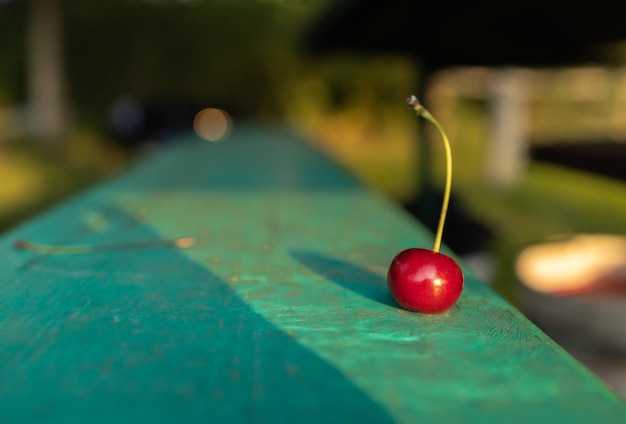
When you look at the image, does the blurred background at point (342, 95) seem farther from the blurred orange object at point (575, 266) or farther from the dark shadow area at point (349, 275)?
the dark shadow area at point (349, 275)

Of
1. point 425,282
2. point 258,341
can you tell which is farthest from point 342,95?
point 258,341

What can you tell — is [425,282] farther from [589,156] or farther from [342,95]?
[342,95]

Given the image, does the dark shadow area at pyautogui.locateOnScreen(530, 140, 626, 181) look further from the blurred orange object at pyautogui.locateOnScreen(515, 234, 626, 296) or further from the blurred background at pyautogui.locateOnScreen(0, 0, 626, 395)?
the blurred orange object at pyautogui.locateOnScreen(515, 234, 626, 296)

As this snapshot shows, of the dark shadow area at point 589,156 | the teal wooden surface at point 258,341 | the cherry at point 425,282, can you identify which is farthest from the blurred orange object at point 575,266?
the cherry at point 425,282

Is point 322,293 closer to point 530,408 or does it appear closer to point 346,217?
point 530,408

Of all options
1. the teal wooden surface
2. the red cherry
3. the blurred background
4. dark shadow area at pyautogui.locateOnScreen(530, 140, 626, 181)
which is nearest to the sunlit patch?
the blurred background

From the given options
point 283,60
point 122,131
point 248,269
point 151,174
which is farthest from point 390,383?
point 283,60
